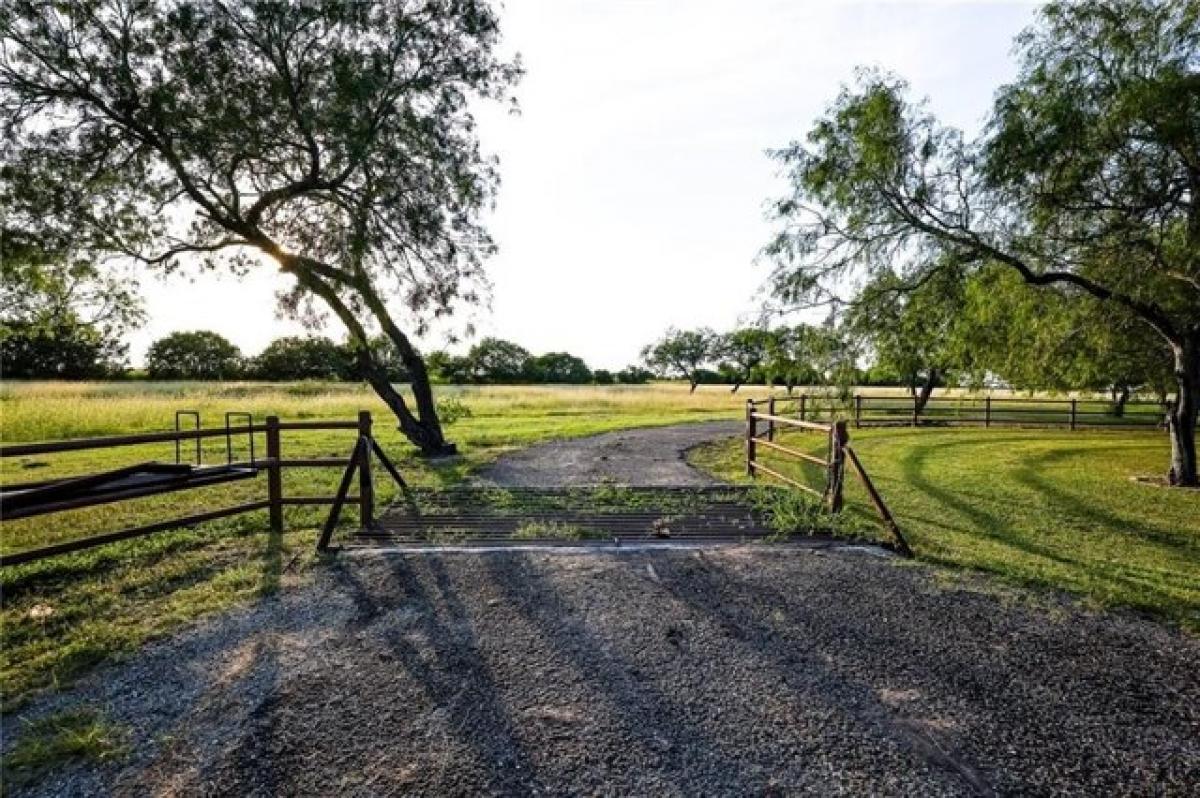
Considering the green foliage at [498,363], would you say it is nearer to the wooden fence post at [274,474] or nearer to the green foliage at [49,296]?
the green foliage at [49,296]

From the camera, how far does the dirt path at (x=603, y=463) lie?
9.76m

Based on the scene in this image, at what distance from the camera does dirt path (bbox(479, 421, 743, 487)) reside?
976 cm

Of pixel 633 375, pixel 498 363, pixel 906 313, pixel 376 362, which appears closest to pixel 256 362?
pixel 498 363

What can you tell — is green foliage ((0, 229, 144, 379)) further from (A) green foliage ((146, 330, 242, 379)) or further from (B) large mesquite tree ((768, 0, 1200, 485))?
(A) green foliage ((146, 330, 242, 379))

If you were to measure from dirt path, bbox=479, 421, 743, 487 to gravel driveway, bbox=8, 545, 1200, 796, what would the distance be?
16.6 feet

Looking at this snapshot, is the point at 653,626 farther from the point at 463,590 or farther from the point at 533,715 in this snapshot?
the point at 463,590

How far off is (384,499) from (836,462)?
5.64 m

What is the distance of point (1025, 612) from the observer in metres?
4.19

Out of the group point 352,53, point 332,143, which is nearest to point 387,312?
point 332,143

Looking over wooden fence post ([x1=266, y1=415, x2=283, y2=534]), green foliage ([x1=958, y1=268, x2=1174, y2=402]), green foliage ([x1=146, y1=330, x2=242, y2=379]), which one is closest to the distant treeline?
green foliage ([x1=146, y1=330, x2=242, y2=379])

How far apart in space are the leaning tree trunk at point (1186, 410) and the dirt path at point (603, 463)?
8278mm

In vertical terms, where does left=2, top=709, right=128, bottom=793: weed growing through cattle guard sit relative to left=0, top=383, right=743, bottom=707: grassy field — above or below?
above

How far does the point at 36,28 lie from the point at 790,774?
13.9 metres

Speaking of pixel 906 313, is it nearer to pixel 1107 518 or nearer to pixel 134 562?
pixel 1107 518
